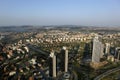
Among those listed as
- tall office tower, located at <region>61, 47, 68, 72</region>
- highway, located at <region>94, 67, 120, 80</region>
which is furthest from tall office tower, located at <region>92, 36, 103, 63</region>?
tall office tower, located at <region>61, 47, 68, 72</region>

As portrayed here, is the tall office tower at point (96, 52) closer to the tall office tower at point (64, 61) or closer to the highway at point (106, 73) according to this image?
the highway at point (106, 73)

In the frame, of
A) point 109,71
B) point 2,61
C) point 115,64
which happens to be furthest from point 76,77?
point 2,61

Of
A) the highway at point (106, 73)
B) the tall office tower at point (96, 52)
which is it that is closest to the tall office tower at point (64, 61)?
the highway at point (106, 73)

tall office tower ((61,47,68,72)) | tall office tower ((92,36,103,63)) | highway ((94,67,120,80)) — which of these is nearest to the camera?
highway ((94,67,120,80))

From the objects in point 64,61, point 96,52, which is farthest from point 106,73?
point 64,61

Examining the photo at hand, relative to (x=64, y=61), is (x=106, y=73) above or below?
below

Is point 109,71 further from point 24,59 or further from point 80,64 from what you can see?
point 24,59

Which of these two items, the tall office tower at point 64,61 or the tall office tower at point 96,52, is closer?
the tall office tower at point 64,61

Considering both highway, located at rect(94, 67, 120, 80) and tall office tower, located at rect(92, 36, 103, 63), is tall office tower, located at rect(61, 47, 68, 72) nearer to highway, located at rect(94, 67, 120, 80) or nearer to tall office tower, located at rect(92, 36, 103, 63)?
highway, located at rect(94, 67, 120, 80)

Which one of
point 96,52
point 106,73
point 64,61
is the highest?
point 96,52

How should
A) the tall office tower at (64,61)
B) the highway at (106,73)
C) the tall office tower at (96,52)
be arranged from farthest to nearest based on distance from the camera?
the tall office tower at (96,52)
the tall office tower at (64,61)
the highway at (106,73)

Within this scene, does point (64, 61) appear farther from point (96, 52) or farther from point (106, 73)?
point (96, 52)
